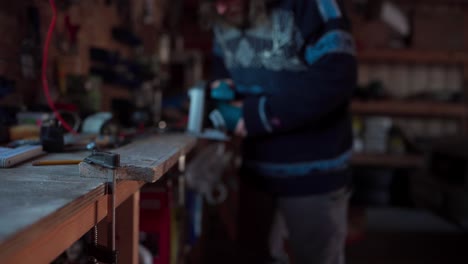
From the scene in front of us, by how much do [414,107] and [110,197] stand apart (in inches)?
150

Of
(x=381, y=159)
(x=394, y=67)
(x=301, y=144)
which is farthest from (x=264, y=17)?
(x=394, y=67)

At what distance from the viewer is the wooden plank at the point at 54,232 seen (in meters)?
0.36

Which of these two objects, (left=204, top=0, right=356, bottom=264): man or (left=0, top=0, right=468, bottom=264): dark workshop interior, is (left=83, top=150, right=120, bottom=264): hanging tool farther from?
(left=204, top=0, right=356, bottom=264): man

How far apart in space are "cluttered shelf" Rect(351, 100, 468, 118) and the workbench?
3482 millimetres

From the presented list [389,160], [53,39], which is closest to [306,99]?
[53,39]

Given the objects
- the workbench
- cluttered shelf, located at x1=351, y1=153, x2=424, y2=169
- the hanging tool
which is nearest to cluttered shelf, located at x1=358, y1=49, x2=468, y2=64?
cluttered shelf, located at x1=351, y1=153, x2=424, y2=169

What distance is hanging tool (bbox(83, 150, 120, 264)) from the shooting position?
0.57m

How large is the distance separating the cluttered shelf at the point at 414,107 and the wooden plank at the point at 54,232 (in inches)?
146

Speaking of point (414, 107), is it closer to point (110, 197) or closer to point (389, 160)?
point (389, 160)

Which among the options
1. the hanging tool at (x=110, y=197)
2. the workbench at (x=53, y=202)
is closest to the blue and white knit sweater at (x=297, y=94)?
the workbench at (x=53, y=202)

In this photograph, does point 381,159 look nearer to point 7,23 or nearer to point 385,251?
point 385,251

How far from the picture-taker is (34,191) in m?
0.51

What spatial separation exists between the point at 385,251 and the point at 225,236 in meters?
1.12

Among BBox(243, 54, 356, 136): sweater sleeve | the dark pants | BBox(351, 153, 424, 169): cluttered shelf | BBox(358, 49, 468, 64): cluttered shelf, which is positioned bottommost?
BBox(351, 153, 424, 169): cluttered shelf
